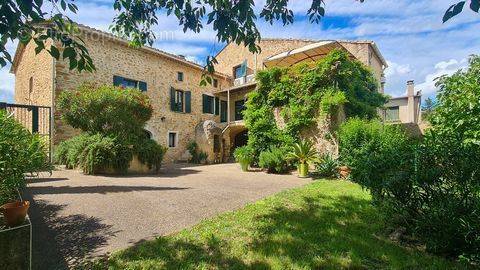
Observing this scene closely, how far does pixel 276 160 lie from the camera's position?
10.8m

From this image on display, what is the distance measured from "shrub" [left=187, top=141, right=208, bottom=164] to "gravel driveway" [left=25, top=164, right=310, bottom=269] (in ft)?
28.1

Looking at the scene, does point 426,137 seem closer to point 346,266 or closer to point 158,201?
point 346,266

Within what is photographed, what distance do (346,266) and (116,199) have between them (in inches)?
189

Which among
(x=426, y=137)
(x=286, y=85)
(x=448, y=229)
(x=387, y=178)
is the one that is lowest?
(x=448, y=229)

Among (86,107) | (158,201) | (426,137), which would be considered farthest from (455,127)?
(86,107)

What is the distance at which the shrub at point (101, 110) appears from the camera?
388 inches

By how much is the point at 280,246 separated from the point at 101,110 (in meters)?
9.08

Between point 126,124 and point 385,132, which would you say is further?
point 126,124

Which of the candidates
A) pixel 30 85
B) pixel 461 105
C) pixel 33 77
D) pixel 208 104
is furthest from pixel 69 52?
pixel 208 104

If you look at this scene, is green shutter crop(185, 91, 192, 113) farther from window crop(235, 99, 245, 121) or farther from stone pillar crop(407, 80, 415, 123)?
stone pillar crop(407, 80, 415, 123)

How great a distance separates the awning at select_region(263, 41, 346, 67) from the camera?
1362 cm

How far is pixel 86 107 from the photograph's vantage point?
32.3 feet

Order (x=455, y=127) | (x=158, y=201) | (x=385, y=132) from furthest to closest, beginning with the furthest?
1. (x=385, y=132)
2. (x=158, y=201)
3. (x=455, y=127)

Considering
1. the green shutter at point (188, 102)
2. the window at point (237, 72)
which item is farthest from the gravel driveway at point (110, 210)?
the window at point (237, 72)
